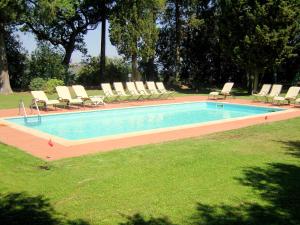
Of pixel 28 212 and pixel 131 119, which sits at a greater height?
pixel 28 212

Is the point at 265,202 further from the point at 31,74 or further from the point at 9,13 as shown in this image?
the point at 31,74

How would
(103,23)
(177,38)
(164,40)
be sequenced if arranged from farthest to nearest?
(164,40) → (103,23) → (177,38)

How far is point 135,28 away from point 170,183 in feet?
68.1

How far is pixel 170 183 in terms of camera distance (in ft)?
20.2

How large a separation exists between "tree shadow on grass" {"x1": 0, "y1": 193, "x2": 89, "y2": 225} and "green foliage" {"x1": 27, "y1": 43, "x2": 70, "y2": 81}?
21489 millimetres

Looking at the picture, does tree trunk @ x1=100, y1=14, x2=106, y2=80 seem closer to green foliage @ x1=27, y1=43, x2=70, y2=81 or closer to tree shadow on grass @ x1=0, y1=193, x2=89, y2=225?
green foliage @ x1=27, y1=43, x2=70, y2=81

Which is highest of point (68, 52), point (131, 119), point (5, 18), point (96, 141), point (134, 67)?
point (5, 18)

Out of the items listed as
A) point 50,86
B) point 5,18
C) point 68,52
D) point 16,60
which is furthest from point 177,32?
point 5,18

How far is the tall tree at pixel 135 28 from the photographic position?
25625mm

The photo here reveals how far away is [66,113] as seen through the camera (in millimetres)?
15508

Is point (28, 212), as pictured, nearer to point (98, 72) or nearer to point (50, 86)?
point (50, 86)

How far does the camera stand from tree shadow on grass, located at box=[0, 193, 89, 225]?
15.2 ft

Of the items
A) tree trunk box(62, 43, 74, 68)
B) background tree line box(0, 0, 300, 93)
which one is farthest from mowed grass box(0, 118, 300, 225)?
tree trunk box(62, 43, 74, 68)

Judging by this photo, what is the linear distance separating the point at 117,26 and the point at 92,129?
13.7 meters
